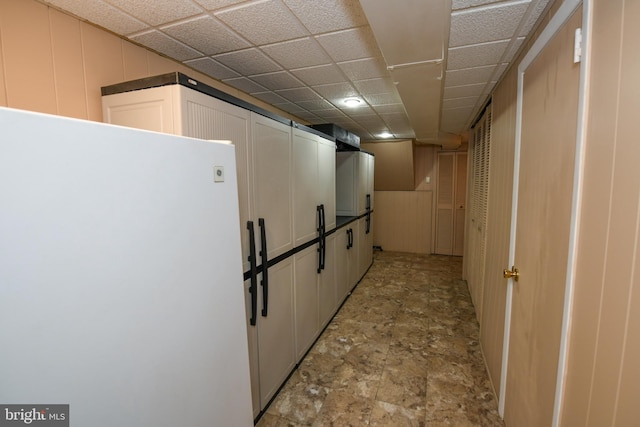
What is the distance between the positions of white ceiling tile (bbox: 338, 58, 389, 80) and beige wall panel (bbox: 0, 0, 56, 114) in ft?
5.14

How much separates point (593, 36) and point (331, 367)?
97.6 inches

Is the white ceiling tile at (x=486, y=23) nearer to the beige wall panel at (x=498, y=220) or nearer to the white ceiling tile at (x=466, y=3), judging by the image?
the white ceiling tile at (x=466, y=3)

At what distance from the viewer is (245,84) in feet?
7.82

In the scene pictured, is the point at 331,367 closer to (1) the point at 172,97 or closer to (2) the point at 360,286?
(2) the point at 360,286

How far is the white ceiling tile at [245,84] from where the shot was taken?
2.29m

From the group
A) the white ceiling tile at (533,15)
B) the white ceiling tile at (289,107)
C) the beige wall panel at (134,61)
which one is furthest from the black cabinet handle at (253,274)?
the white ceiling tile at (289,107)

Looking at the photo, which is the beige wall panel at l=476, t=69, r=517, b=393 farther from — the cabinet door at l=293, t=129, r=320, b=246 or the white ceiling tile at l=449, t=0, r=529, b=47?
the cabinet door at l=293, t=129, r=320, b=246

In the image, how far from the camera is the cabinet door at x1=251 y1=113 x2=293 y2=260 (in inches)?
68.6

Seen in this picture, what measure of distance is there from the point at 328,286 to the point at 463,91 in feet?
7.13

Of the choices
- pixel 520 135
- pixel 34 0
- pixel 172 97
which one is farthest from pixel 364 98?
pixel 34 0

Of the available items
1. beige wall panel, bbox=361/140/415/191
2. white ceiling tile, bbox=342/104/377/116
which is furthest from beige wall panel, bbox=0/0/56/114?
beige wall panel, bbox=361/140/415/191

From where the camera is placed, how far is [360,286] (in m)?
4.26

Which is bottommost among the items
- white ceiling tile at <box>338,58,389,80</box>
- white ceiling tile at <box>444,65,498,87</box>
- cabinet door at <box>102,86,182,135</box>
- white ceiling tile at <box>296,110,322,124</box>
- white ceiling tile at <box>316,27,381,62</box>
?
cabinet door at <box>102,86,182,135</box>

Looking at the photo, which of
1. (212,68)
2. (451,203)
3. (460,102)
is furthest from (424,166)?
(212,68)
